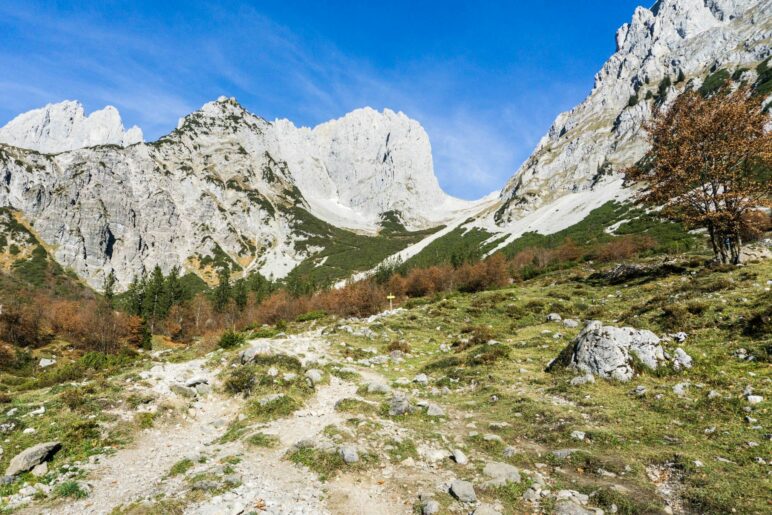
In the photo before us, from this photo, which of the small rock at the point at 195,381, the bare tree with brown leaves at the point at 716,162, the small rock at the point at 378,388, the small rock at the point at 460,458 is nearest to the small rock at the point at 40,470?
the small rock at the point at 195,381

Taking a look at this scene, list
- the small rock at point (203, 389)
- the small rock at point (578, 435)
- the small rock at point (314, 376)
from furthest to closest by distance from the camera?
the small rock at point (314, 376) → the small rock at point (203, 389) → the small rock at point (578, 435)

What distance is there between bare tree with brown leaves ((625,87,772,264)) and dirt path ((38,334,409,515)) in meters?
31.4

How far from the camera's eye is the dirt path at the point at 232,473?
9.11m

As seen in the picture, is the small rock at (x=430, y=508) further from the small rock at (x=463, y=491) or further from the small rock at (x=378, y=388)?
the small rock at (x=378, y=388)

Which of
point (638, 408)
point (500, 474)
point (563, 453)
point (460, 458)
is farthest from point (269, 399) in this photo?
point (638, 408)

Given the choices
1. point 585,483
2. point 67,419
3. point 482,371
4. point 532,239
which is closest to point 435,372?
point 482,371

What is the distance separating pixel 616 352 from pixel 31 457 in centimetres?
2049

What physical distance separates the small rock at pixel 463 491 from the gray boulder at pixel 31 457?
11.8 metres

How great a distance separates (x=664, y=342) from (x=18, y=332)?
93769 mm

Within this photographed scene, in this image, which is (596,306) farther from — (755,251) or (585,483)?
(585,483)

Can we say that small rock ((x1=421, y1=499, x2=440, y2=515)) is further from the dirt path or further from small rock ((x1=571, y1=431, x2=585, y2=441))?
small rock ((x1=571, y1=431, x2=585, y2=441))

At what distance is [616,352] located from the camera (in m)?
16.5

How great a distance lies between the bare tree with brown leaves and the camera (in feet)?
95.3

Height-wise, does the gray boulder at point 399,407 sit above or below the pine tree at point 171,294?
below
